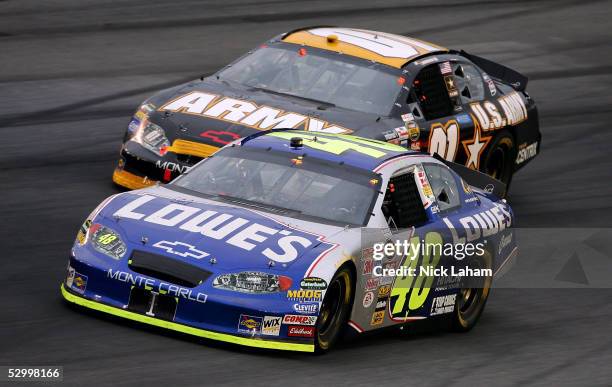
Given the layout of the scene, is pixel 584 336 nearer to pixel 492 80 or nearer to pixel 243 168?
pixel 243 168

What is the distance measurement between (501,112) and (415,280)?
539cm

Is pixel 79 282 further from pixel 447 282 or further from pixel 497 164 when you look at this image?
pixel 497 164

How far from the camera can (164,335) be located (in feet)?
29.2

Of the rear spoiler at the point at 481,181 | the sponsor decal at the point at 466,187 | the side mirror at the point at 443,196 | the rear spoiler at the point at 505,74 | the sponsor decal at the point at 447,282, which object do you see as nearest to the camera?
the sponsor decal at the point at 447,282

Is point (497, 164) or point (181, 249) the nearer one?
point (181, 249)

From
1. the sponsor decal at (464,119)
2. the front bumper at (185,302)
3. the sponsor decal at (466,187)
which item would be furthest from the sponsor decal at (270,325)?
the sponsor decal at (464,119)

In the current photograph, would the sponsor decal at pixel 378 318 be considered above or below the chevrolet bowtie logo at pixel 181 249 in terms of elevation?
below

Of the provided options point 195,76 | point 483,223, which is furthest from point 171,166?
point 195,76

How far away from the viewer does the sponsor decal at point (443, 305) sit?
1020cm

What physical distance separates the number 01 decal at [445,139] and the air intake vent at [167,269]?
208 inches

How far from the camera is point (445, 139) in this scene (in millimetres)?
13883

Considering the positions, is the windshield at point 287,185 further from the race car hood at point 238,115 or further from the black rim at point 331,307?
the race car hood at point 238,115

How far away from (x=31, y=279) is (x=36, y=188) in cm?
305

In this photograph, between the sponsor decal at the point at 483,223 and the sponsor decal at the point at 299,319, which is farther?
the sponsor decal at the point at 483,223
